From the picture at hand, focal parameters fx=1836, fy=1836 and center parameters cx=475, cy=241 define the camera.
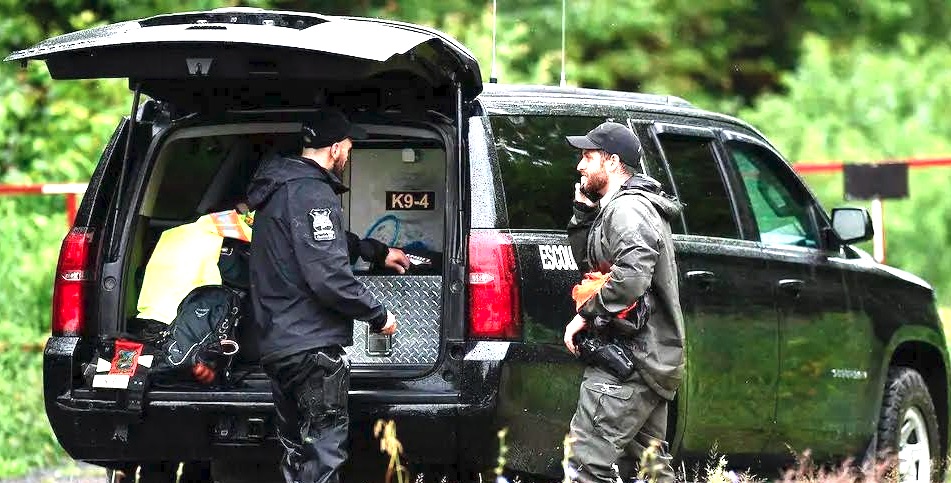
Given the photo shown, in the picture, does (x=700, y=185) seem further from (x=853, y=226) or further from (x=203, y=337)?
(x=203, y=337)

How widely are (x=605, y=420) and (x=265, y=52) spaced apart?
1.75 m

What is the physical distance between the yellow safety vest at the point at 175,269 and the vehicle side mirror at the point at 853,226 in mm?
3060

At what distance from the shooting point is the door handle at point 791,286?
7.97 meters

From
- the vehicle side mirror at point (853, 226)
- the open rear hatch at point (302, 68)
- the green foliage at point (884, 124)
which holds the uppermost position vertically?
the green foliage at point (884, 124)

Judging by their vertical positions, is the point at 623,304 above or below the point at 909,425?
above

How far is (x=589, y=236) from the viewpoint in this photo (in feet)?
21.6

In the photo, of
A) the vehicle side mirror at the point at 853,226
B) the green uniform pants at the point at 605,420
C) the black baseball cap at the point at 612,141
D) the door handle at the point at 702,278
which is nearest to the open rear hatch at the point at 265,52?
the black baseball cap at the point at 612,141

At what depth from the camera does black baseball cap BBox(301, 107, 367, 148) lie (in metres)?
6.54

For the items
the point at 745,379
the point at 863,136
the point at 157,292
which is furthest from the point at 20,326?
the point at 863,136

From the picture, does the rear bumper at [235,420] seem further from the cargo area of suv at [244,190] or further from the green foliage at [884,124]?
the green foliage at [884,124]

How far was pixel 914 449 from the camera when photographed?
8953mm

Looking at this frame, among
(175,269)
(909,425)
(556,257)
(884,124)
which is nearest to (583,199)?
(556,257)

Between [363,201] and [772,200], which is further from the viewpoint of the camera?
[772,200]

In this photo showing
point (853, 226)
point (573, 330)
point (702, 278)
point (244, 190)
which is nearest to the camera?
point (573, 330)
